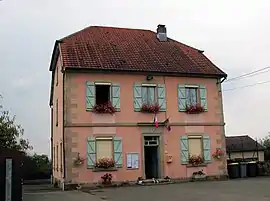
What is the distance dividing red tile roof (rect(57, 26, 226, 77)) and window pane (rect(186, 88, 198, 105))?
1.05m

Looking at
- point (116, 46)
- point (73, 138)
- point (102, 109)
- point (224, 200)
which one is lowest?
point (224, 200)

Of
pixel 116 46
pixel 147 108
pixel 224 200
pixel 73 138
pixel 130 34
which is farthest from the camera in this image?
pixel 130 34

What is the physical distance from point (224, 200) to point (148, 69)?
38.3ft

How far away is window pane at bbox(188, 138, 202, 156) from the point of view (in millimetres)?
24750

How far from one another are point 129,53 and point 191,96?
4376 millimetres

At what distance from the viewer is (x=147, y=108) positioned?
24.0 metres

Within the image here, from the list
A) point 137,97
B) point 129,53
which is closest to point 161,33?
point 129,53

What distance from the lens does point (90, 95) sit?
23.2 m

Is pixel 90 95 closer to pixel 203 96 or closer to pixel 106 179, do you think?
pixel 106 179

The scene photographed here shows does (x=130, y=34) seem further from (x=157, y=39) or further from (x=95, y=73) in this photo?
(x=95, y=73)

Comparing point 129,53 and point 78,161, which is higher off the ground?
point 129,53

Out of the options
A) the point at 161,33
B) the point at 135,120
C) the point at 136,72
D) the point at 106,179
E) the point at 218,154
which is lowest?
the point at 106,179

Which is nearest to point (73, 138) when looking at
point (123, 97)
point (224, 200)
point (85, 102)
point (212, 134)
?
point (85, 102)

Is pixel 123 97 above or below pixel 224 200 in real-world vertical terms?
above
